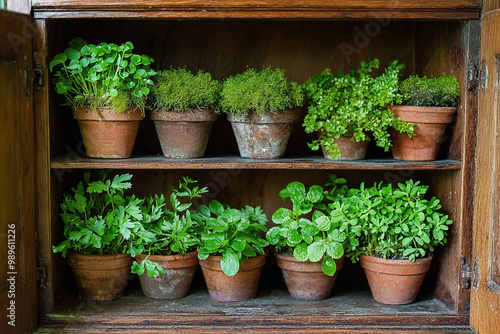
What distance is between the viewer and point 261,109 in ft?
6.74

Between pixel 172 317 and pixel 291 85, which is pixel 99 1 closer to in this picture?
pixel 291 85

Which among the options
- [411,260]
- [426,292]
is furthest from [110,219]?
[426,292]

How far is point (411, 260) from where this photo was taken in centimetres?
209

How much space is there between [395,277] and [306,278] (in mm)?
343

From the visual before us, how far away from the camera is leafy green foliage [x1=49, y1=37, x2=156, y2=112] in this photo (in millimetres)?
1995

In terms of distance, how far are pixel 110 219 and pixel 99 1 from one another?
808mm

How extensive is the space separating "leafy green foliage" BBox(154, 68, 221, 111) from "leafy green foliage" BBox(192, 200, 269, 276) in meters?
0.44

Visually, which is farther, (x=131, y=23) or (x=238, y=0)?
(x=131, y=23)

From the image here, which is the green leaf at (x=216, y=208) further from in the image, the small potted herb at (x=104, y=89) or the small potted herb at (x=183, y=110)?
the small potted herb at (x=104, y=89)

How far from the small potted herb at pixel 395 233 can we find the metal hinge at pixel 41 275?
1.09 meters

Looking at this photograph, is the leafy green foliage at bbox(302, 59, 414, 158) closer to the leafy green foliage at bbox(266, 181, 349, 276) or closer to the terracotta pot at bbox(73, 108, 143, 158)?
the leafy green foliage at bbox(266, 181, 349, 276)

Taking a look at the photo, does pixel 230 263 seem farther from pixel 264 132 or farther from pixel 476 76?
pixel 476 76

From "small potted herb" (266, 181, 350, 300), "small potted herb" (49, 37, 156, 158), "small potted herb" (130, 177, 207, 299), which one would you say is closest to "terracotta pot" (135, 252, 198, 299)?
"small potted herb" (130, 177, 207, 299)

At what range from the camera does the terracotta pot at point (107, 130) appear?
6.72 feet
